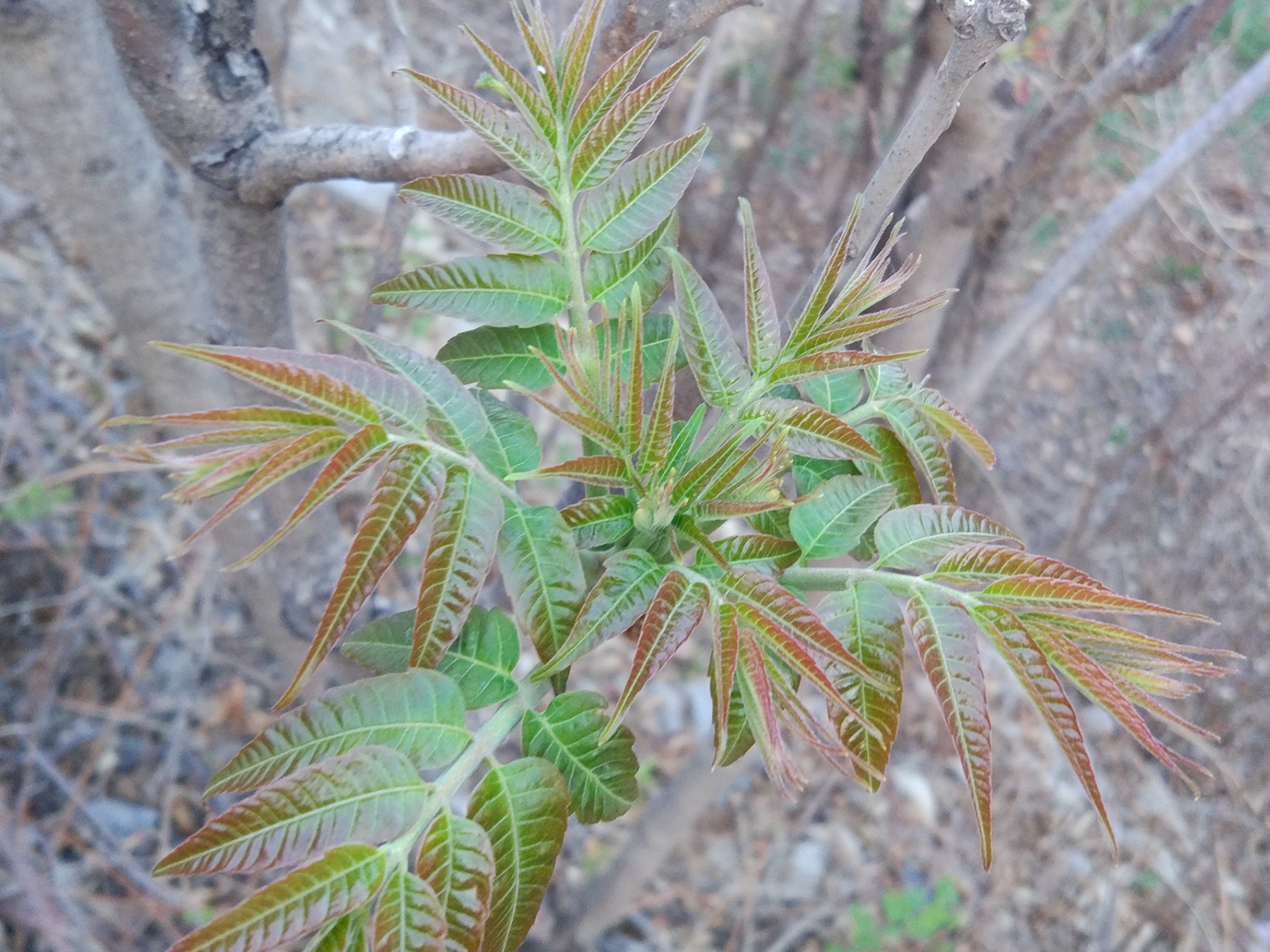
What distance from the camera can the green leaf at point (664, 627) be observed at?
0.48 metres

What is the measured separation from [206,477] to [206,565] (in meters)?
1.77

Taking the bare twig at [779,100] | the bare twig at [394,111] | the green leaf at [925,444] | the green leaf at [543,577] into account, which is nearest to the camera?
the green leaf at [543,577]

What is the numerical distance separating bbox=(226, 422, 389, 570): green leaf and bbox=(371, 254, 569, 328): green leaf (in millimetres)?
144

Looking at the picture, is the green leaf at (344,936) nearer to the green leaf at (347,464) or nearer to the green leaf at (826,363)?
the green leaf at (347,464)

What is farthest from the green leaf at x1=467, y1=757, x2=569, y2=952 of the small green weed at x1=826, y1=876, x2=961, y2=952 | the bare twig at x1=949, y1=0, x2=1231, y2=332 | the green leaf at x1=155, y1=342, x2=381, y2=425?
the small green weed at x1=826, y1=876, x2=961, y2=952

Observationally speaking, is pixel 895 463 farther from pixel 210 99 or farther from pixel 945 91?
pixel 210 99

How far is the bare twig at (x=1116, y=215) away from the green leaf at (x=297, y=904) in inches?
55.2

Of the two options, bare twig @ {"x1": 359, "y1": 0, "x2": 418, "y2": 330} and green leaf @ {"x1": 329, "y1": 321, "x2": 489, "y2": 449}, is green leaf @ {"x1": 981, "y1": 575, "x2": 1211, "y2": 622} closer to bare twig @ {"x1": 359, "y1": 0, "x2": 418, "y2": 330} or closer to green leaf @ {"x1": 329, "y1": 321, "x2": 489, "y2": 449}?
green leaf @ {"x1": 329, "y1": 321, "x2": 489, "y2": 449}

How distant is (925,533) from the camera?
0.59 meters

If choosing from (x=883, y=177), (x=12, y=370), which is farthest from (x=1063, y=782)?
(x=12, y=370)

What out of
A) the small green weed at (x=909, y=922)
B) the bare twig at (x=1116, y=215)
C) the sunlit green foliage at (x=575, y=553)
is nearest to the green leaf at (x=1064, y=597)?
the sunlit green foliage at (x=575, y=553)

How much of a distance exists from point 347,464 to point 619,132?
32 centimetres

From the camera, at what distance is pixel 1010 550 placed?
1.81 ft

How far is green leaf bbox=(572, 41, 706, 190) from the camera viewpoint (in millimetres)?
610
